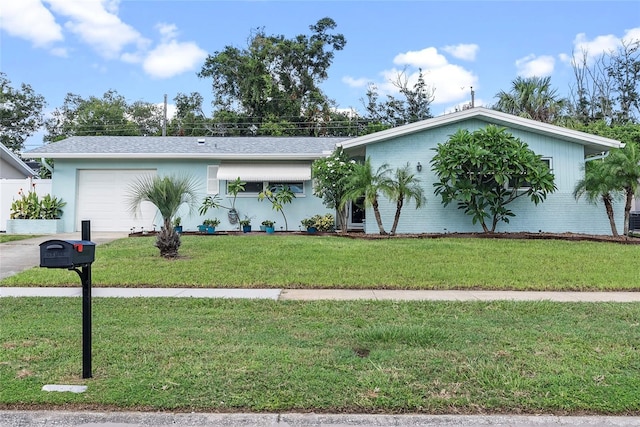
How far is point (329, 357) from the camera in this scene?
4.38 meters

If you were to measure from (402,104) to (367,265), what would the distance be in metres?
28.1

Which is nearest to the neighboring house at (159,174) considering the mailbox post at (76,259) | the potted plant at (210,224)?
the potted plant at (210,224)

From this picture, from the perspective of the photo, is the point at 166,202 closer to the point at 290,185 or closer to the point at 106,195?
the point at 290,185

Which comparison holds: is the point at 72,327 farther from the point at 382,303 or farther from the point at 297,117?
the point at 297,117

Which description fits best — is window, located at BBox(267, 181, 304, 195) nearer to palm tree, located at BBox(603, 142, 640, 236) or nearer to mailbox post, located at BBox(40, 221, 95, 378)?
palm tree, located at BBox(603, 142, 640, 236)

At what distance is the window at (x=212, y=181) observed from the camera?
16.6 metres

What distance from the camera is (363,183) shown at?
1341 centimetres

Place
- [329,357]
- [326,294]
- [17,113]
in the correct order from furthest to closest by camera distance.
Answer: [17,113]
[326,294]
[329,357]

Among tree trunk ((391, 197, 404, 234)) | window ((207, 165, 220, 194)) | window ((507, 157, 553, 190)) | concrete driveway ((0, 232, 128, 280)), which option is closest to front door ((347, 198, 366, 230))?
tree trunk ((391, 197, 404, 234))

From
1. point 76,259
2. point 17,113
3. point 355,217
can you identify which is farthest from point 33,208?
point 17,113

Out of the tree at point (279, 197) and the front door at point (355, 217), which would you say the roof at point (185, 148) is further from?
the front door at point (355, 217)

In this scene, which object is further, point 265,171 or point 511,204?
point 265,171

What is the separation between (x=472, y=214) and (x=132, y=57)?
63.2 feet

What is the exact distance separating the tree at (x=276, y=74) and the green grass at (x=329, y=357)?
2784 centimetres
